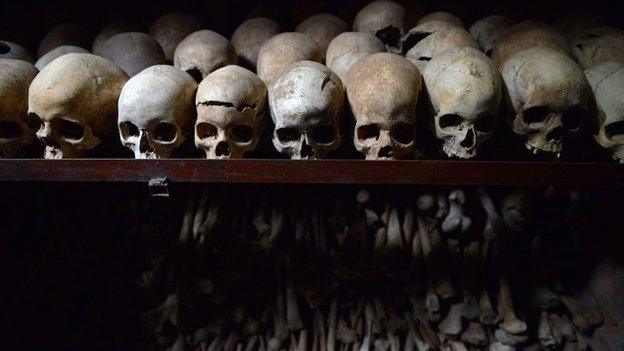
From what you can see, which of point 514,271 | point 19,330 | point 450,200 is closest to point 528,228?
point 514,271

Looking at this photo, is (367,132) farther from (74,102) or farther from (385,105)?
(74,102)

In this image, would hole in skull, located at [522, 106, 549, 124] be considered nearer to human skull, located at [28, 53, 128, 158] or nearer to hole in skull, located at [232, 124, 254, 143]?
hole in skull, located at [232, 124, 254, 143]

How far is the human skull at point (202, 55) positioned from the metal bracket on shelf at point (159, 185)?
383 millimetres

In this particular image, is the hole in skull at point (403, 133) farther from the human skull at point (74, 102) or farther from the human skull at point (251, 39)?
the human skull at point (74, 102)

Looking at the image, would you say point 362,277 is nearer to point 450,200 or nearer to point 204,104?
point 450,200

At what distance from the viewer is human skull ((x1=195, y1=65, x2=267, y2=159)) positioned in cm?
93

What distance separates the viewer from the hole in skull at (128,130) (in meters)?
0.95

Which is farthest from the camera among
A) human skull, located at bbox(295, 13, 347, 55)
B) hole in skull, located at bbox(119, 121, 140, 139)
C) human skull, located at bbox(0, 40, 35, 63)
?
human skull, located at bbox(295, 13, 347, 55)

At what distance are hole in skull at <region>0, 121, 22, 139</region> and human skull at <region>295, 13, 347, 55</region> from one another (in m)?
0.83

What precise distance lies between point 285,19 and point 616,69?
1.05m

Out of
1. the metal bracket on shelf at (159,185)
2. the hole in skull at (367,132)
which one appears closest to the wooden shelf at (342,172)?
the metal bracket on shelf at (159,185)

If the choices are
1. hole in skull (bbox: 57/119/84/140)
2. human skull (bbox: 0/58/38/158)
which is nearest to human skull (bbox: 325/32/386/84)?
hole in skull (bbox: 57/119/84/140)

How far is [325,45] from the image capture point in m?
1.28

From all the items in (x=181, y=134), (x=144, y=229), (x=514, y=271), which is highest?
(x=181, y=134)
